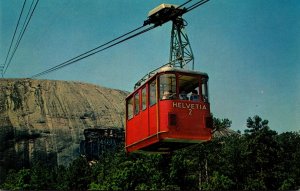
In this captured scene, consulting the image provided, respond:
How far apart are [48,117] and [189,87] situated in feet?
288

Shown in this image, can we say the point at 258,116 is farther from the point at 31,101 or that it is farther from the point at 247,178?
the point at 31,101

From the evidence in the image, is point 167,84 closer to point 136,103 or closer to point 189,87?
point 189,87

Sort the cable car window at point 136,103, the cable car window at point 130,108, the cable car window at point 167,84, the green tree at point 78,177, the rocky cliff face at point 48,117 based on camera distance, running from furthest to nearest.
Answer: the rocky cliff face at point 48,117, the green tree at point 78,177, the cable car window at point 130,108, the cable car window at point 136,103, the cable car window at point 167,84

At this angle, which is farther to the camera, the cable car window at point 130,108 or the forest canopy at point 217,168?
the forest canopy at point 217,168

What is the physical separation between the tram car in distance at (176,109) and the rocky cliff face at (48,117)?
80.0m

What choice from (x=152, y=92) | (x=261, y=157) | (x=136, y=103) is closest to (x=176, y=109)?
(x=152, y=92)

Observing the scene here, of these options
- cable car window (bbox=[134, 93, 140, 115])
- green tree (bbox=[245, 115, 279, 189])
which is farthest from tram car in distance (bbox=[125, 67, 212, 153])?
green tree (bbox=[245, 115, 279, 189])

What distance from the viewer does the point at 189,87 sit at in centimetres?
1501

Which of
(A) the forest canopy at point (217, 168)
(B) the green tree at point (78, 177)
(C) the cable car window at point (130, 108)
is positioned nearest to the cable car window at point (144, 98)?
(C) the cable car window at point (130, 108)

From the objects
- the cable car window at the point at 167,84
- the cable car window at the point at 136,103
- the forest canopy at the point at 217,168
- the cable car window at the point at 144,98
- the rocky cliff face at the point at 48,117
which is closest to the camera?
the cable car window at the point at 167,84

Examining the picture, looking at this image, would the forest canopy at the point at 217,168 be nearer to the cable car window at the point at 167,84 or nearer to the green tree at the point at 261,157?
the green tree at the point at 261,157

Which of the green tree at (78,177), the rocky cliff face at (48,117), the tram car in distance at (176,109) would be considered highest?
the rocky cliff face at (48,117)

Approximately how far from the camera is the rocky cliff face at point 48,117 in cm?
9169

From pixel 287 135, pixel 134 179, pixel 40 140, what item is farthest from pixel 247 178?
pixel 40 140
